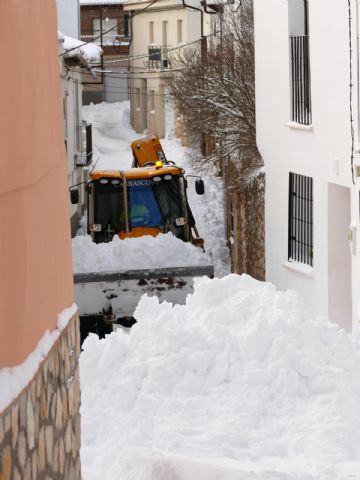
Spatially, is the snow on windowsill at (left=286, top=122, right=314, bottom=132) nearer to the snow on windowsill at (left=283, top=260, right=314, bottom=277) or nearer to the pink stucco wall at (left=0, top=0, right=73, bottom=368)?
the snow on windowsill at (left=283, top=260, right=314, bottom=277)

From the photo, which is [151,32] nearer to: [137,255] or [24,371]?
[137,255]

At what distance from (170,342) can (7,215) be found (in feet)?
16.0

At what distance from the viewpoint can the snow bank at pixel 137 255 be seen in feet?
61.0

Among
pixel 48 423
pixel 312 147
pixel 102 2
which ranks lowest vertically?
pixel 48 423

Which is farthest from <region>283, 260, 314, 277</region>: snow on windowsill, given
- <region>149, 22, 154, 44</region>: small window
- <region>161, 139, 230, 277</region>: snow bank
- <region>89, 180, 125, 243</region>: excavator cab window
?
<region>149, 22, 154, 44</region>: small window

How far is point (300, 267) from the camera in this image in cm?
1750

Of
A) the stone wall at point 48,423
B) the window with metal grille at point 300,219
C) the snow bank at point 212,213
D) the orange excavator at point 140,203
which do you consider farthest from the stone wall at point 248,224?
the stone wall at point 48,423

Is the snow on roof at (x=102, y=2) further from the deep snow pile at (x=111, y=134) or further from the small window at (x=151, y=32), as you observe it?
the small window at (x=151, y=32)

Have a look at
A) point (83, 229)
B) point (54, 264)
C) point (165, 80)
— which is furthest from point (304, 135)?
point (165, 80)

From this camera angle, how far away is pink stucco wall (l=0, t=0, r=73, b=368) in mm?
4148

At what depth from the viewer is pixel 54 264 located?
5.12m

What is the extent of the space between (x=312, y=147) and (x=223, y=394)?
8820 millimetres

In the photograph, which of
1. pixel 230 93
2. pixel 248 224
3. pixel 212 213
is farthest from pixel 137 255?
pixel 212 213

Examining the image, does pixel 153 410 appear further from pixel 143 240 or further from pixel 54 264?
pixel 143 240
